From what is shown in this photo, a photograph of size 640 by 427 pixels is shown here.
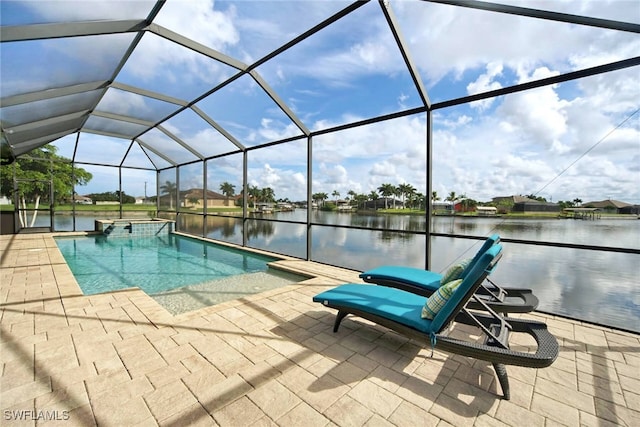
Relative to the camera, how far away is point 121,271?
6.44 meters

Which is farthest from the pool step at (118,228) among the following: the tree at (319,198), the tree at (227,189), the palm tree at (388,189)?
the palm tree at (388,189)

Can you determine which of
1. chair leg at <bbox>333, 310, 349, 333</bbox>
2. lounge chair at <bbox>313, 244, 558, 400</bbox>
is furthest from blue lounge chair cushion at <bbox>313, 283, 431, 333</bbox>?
chair leg at <bbox>333, 310, 349, 333</bbox>

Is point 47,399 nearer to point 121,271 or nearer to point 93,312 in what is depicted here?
point 93,312

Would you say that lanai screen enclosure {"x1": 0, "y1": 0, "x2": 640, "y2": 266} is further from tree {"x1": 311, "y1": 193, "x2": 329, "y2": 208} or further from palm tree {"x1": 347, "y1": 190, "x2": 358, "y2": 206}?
palm tree {"x1": 347, "y1": 190, "x2": 358, "y2": 206}

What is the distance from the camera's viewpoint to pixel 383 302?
2.58 meters

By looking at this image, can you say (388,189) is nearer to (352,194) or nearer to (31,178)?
(352,194)

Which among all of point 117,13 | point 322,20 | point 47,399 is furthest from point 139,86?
point 47,399

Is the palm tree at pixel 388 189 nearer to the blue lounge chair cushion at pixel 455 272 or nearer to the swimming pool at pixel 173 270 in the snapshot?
the swimming pool at pixel 173 270

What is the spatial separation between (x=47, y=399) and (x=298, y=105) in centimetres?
602

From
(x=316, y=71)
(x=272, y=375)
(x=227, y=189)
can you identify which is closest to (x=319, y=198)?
(x=227, y=189)

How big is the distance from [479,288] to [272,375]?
90.3 inches

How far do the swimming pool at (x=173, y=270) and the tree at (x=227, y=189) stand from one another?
280 centimetres

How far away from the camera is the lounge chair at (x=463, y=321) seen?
6.10ft

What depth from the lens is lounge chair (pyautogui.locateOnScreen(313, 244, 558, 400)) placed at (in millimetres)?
1860
